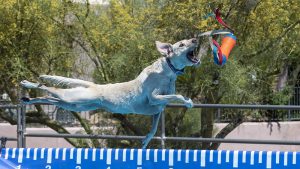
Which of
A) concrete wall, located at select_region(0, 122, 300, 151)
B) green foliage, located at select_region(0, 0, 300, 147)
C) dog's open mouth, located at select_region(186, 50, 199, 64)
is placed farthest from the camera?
concrete wall, located at select_region(0, 122, 300, 151)

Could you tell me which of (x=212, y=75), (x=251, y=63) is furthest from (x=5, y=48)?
(x=251, y=63)

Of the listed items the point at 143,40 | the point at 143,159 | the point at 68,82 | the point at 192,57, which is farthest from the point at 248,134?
the point at 192,57

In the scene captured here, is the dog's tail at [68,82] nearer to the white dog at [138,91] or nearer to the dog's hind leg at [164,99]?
the white dog at [138,91]

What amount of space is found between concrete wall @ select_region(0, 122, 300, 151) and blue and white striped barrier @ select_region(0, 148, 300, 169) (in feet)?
21.2

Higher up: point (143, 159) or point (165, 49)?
point (165, 49)

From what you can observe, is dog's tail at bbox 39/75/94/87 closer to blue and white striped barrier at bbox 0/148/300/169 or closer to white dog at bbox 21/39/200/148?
white dog at bbox 21/39/200/148

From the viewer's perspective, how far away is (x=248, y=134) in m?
12.3

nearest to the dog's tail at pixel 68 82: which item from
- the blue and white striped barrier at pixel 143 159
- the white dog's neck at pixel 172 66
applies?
the white dog's neck at pixel 172 66

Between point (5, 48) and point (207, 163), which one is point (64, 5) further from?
point (207, 163)

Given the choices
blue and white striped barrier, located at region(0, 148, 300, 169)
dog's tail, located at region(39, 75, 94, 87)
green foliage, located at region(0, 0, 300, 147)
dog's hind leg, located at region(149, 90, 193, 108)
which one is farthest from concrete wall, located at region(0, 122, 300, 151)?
dog's hind leg, located at region(149, 90, 193, 108)

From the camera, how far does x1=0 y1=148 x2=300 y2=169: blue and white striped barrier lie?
461 cm

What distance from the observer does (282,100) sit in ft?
35.6

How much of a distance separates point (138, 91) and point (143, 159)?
1.13 m

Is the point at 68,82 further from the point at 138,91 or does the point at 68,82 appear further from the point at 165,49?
the point at 165,49
